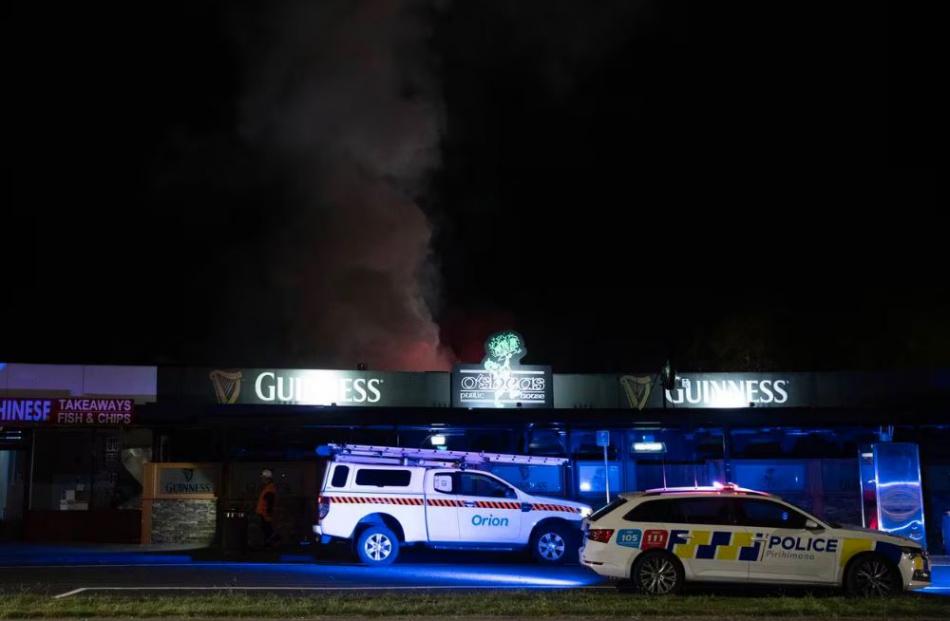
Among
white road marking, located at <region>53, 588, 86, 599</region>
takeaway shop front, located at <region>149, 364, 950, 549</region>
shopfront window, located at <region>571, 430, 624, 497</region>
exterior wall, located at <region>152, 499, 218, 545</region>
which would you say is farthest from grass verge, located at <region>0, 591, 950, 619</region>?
shopfront window, located at <region>571, 430, 624, 497</region>

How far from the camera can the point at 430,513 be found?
59.2 ft

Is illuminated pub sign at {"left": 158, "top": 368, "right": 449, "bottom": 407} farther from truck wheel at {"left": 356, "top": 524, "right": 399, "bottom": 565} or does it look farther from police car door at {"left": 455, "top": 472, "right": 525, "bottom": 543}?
police car door at {"left": 455, "top": 472, "right": 525, "bottom": 543}

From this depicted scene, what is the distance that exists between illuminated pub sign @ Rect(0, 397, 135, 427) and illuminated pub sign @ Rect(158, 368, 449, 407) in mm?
4377

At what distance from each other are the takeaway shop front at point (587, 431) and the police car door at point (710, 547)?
7652 mm

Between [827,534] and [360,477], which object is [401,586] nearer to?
[360,477]

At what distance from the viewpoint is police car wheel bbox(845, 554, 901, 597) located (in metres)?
13.4

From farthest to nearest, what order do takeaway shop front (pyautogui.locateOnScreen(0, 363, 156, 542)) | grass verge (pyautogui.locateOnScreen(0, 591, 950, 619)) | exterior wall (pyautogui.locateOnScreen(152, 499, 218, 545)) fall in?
takeaway shop front (pyautogui.locateOnScreen(0, 363, 156, 542))
exterior wall (pyautogui.locateOnScreen(152, 499, 218, 545))
grass verge (pyautogui.locateOnScreen(0, 591, 950, 619))

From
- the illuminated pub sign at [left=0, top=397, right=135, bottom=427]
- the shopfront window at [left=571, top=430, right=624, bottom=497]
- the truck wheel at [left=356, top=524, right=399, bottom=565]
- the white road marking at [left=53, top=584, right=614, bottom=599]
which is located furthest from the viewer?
the shopfront window at [left=571, top=430, right=624, bottom=497]

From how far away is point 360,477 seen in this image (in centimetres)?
1812

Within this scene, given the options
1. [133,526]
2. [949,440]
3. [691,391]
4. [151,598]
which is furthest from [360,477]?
[949,440]

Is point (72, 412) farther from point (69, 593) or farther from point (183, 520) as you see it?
point (69, 593)

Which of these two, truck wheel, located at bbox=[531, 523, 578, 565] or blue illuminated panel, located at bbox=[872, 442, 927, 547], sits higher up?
blue illuminated panel, located at bbox=[872, 442, 927, 547]

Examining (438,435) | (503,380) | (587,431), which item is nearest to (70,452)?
(438,435)

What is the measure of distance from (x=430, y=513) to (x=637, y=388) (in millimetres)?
11794
